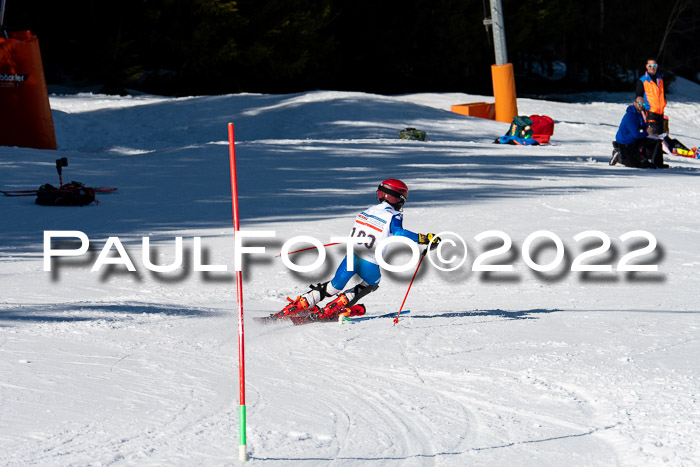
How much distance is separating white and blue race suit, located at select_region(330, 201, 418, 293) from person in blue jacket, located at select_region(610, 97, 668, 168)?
11.5 metres

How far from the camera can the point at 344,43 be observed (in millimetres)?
44906

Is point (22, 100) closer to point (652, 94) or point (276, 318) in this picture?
point (652, 94)

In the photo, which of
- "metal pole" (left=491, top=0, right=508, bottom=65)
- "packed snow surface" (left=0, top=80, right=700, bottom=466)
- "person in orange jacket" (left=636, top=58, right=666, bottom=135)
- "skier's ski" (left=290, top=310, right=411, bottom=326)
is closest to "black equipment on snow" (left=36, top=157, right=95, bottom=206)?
"packed snow surface" (left=0, top=80, right=700, bottom=466)

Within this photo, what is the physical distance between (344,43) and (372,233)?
38115 mm

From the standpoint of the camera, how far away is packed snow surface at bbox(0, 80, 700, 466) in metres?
5.12

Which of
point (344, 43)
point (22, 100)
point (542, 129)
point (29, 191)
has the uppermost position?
point (344, 43)

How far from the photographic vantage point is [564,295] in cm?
932

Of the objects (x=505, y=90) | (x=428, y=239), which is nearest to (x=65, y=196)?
(x=428, y=239)

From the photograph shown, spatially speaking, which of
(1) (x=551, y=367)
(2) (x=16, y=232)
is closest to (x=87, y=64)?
(2) (x=16, y=232)

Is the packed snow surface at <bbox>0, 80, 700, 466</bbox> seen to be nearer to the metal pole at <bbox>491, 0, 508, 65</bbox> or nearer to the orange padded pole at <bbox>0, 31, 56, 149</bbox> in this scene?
the orange padded pole at <bbox>0, 31, 56, 149</bbox>

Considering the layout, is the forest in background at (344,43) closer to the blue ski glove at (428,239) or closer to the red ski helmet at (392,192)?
the red ski helmet at (392,192)

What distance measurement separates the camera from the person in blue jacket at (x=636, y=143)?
1827 cm

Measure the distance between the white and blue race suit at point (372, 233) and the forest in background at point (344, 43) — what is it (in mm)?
27902

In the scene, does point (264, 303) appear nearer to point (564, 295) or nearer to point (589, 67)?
point (564, 295)
